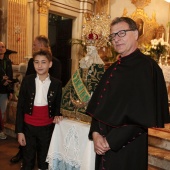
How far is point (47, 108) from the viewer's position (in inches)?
99.4

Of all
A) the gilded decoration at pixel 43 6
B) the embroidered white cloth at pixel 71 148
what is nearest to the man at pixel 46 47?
the embroidered white cloth at pixel 71 148

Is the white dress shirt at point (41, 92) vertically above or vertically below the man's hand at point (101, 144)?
above

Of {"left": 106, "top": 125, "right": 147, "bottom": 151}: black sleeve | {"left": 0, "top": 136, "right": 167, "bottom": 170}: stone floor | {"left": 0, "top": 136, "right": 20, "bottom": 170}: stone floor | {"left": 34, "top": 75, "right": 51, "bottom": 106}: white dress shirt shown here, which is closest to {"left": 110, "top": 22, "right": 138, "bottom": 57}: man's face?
{"left": 106, "top": 125, "right": 147, "bottom": 151}: black sleeve

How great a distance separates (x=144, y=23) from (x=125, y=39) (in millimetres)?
7502

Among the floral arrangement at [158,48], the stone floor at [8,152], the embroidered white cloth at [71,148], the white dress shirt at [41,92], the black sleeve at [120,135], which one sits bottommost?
the stone floor at [8,152]

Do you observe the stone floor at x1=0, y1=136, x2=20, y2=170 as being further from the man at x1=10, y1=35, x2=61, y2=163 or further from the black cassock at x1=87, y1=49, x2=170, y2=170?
the black cassock at x1=87, y1=49, x2=170, y2=170

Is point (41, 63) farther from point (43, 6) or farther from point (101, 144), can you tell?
point (43, 6)

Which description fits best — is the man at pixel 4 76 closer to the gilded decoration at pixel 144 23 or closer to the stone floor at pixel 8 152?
the stone floor at pixel 8 152

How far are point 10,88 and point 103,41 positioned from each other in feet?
7.90

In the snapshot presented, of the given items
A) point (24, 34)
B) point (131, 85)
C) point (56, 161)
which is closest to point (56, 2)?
point (24, 34)

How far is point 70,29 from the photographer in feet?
27.3

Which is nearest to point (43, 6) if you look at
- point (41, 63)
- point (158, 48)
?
point (158, 48)

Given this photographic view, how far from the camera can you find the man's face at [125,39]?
1.61m

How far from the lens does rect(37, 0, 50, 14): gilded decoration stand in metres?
6.75
